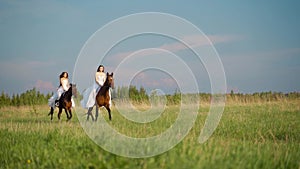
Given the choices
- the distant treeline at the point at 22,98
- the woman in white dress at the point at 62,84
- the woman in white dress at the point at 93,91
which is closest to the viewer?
the woman in white dress at the point at 93,91

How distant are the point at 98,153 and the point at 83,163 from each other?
1.00ft

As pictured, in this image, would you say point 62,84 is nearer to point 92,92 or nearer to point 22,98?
point 92,92

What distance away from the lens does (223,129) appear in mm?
12336

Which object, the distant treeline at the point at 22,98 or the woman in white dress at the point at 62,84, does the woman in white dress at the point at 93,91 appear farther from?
the distant treeline at the point at 22,98

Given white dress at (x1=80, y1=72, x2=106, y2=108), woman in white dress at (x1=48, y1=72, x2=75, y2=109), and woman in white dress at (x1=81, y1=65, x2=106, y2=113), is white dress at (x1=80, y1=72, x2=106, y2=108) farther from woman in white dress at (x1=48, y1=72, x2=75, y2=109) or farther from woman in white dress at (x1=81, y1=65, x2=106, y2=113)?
woman in white dress at (x1=48, y1=72, x2=75, y2=109)

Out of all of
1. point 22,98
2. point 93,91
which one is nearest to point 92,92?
point 93,91

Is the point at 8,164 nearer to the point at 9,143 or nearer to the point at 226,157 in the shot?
the point at 9,143

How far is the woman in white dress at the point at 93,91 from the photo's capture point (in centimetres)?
1680

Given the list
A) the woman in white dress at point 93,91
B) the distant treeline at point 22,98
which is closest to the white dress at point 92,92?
the woman in white dress at point 93,91

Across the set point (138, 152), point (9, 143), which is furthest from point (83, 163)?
point (9, 143)

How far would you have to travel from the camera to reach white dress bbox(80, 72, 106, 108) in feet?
55.1

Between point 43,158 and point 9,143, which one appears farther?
point 9,143

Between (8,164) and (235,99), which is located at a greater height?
(235,99)

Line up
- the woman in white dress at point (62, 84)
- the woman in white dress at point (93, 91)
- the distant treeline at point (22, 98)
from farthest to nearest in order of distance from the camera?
the distant treeline at point (22, 98) < the woman in white dress at point (62, 84) < the woman in white dress at point (93, 91)
